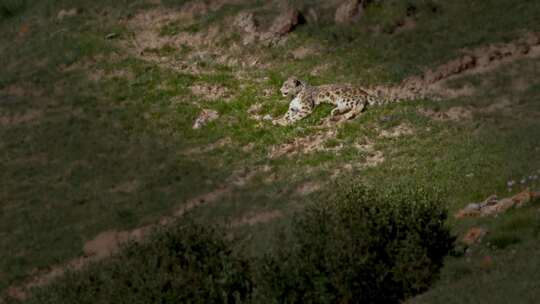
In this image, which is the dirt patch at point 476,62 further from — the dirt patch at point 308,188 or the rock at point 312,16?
the rock at point 312,16

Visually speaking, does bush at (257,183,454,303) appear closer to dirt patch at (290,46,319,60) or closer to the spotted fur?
the spotted fur

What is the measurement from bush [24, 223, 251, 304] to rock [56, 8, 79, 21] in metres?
→ 23.0

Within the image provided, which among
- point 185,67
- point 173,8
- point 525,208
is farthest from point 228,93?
point 525,208

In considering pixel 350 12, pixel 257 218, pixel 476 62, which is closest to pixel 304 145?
pixel 257 218

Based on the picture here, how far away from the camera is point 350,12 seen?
98.0ft

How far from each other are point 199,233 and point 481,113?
1033cm

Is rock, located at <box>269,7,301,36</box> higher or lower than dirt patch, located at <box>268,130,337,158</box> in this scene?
higher

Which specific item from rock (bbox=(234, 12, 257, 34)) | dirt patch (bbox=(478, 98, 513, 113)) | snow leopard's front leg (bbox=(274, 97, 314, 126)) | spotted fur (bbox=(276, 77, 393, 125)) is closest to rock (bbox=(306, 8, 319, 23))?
rock (bbox=(234, 12, 257, 34))

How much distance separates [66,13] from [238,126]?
45.4ft

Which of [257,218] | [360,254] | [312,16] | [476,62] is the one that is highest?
[360,254]

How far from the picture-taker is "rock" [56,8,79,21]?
1470 inches

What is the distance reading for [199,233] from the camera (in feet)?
50.9

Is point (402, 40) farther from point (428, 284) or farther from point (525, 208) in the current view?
point (428, 284)

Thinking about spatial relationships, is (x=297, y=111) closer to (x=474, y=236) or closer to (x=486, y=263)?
(x=474, y=236)
